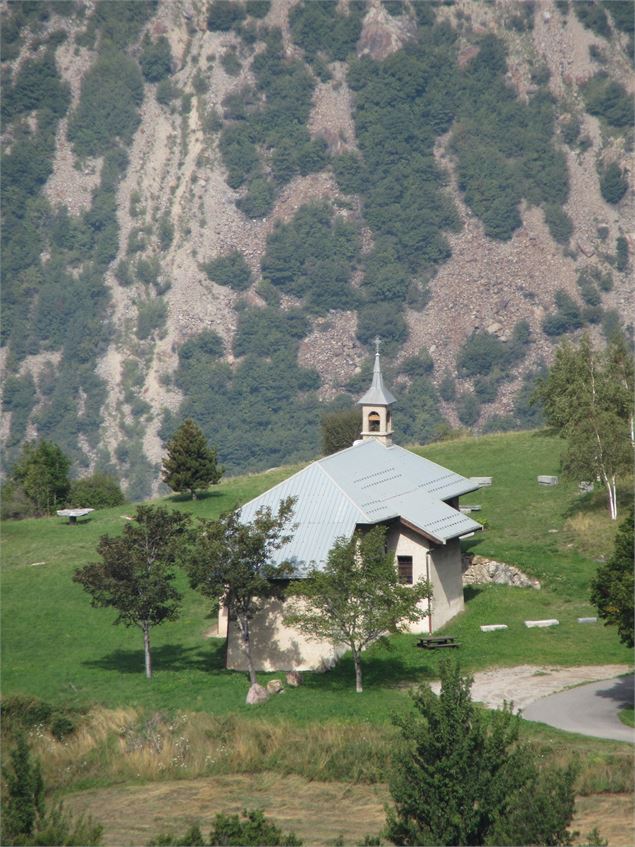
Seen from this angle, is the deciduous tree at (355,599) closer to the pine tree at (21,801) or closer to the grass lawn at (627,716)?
the grass lawn at (627,716)

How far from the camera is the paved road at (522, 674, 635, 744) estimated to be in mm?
47812

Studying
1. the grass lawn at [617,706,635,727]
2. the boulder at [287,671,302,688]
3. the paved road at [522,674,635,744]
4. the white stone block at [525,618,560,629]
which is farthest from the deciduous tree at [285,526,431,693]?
the white stone block at [525,618,560,629]

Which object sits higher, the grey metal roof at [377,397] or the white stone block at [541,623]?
the grey metal roof at [377,397]

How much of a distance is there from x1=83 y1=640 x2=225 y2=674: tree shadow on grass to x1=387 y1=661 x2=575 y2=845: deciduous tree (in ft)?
63.2

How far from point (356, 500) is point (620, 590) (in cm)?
1577

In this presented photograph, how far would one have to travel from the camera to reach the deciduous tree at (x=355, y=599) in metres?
52.5

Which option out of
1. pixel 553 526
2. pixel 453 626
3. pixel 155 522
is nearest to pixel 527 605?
pixel 453 626

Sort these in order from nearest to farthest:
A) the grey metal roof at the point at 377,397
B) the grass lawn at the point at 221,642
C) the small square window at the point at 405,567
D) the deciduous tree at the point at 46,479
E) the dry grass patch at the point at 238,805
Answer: the dry grass patch at the point at 238,805 < the grass lawn at the point at 221,642 < the small square window at the point at 405,567 < the grey metal roof at the point at 377,397 < the deciduous tree at the point at 46,479

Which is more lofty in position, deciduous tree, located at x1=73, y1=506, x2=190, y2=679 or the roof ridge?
the roof ridge

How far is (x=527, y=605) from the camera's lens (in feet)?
209

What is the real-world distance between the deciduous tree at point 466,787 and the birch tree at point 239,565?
48.6 feet

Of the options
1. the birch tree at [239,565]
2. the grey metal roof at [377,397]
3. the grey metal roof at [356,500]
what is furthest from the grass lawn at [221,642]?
the grey metal roof at [377,397]

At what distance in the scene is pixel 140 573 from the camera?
178ft

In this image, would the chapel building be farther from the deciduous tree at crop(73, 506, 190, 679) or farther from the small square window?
the deciduous tree at crop(73, 506, 190, 679)
